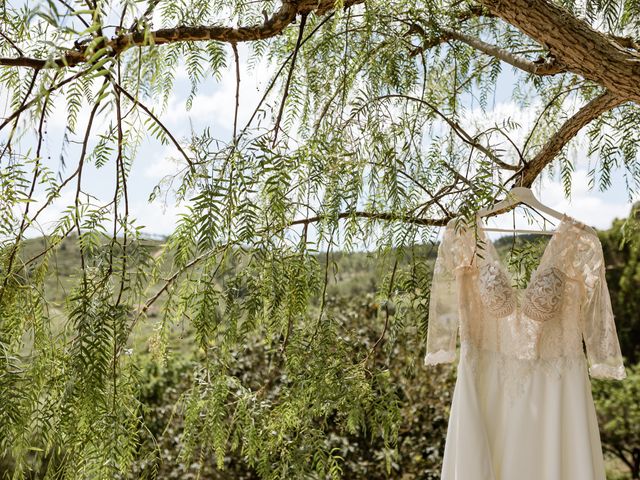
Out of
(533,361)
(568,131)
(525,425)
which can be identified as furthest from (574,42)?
(525,425)

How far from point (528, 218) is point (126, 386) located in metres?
1.14

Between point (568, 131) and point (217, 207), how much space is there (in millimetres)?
1274

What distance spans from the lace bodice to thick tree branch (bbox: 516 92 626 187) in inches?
16.1

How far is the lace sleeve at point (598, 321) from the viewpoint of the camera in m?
1.74

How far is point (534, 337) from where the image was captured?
1808 millimetres

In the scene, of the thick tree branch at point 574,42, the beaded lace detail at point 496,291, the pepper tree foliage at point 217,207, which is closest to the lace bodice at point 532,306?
the beaded lace detail at point 496,291

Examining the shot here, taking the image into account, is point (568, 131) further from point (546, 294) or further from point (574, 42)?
point (546, 294)

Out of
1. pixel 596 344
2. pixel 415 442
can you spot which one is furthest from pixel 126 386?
pixel 415 442

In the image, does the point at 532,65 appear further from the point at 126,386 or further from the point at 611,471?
the point at 611,471

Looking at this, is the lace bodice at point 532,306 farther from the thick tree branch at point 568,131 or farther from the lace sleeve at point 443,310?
the thick tree branch at point 568,131

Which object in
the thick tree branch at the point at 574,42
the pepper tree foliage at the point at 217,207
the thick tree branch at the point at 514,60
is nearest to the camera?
the pepper tree foliage at the point at 217,207

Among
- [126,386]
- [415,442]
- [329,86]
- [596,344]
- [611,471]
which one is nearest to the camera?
[126,386]

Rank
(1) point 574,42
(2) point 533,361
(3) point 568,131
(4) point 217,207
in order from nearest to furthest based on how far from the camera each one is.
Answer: (4) point 217,207, (1) point 574,42, (2) point 533,361, (3) point 568,131

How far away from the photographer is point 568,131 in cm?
217
